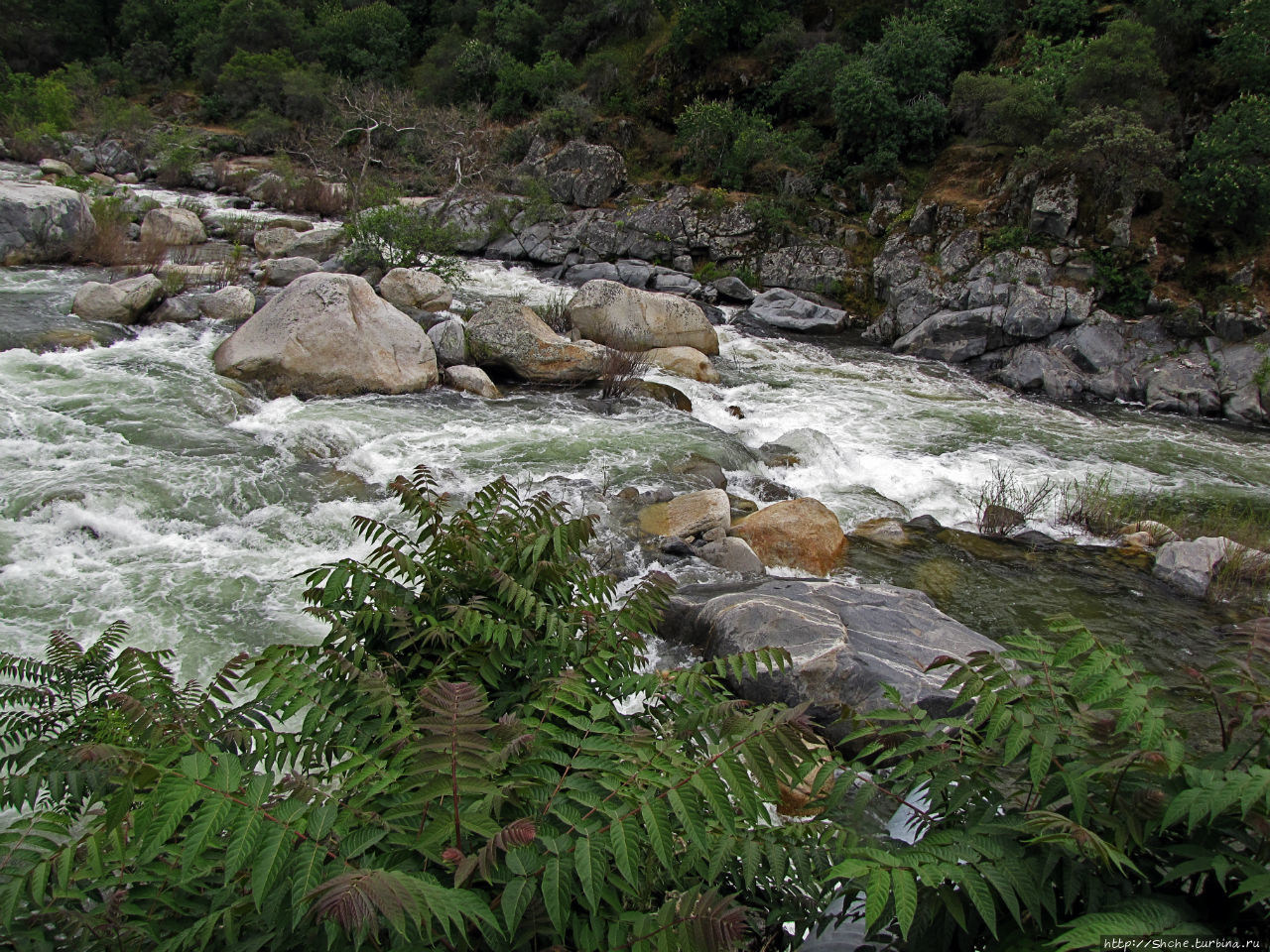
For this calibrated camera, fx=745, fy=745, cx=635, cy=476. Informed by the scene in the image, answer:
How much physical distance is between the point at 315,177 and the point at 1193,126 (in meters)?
25.7

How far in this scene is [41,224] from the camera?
A: 14.1 metres

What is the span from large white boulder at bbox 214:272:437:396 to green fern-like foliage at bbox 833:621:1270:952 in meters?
10.3

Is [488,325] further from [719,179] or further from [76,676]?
[719,179]

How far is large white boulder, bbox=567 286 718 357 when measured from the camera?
1440 centimetres

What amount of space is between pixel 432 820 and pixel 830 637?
4115 millimetres

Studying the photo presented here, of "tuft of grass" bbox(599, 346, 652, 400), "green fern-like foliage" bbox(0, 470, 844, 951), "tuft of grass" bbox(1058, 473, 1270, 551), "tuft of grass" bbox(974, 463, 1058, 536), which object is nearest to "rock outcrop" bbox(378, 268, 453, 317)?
"tuft of grass" bbox(599, 346, 652, 400)

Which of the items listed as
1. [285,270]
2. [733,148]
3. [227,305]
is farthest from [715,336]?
[733,148]

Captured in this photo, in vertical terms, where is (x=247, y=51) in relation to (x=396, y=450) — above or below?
above

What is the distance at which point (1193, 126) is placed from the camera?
1831 centimetres

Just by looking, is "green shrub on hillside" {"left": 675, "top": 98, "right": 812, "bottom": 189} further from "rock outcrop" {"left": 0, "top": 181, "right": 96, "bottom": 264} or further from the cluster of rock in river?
"rock outcrop" {"left": 0, "top": 181, "right": 96, "bottom": 264}

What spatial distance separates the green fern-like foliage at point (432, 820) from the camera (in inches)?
62.3

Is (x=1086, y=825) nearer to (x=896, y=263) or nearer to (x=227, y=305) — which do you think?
(x=227, y=305)

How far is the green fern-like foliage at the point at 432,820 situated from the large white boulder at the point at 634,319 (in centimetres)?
1189

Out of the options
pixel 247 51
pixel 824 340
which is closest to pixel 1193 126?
pixel 824 340
